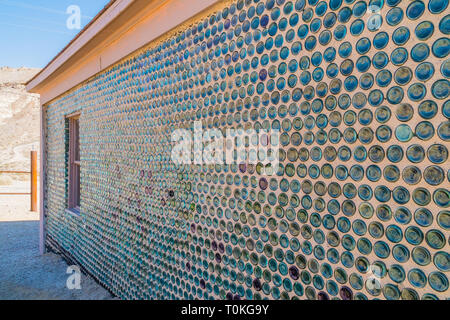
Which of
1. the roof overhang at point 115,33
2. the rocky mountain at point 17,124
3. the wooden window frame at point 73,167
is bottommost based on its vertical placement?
the wooden window frame at point 73,167

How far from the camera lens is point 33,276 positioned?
4590 mm

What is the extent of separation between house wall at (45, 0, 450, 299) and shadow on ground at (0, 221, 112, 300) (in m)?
1.20

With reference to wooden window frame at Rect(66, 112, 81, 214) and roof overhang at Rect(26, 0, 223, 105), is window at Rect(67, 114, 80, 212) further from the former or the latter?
roof overhang at Rect(26, 0, 223, 105)

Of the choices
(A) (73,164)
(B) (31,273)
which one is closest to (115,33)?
(A) (73,164)

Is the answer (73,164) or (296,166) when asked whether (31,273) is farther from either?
(296,166)

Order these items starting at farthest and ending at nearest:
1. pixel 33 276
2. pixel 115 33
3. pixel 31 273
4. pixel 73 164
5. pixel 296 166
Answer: pixel 73 164
pixel 31 273
pixel 33 276
pixel 115 33
pixel 296 166

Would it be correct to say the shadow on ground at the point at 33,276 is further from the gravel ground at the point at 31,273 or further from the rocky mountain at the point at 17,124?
the rocky mountain at the point at 17,124

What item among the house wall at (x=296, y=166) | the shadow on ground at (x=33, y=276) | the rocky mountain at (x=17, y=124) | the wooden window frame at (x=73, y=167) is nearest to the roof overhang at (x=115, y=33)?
the house wall at (x=296, y=166)

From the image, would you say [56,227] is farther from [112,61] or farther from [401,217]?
[401,217]

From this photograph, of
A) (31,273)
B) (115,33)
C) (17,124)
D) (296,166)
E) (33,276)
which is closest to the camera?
(296,166)

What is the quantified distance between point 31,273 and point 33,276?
0.64 ft

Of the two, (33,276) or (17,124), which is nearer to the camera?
(33,276)

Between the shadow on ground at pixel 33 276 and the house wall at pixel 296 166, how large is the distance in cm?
120

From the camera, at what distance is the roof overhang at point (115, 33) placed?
8.48 feet
